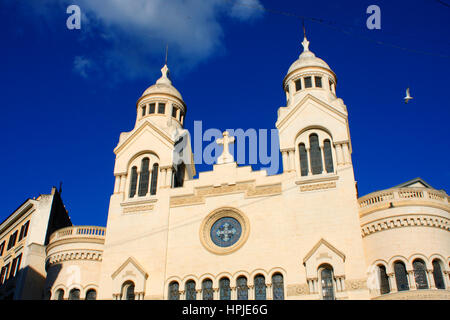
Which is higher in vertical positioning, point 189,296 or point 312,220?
point 312,220

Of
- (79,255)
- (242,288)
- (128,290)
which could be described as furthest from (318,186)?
(79,255)

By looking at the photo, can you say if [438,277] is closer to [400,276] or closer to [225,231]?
[400,276]

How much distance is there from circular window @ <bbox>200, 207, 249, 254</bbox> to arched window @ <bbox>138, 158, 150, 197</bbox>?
537cm

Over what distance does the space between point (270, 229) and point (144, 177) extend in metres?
10.0

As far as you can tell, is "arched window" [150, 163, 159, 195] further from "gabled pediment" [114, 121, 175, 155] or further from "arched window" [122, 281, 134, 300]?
"arched window" [122, 281, 134, 300]

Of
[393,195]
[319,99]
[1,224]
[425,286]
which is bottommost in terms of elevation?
[425,286]

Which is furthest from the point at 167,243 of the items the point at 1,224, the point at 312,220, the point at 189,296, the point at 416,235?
the point at 1,224

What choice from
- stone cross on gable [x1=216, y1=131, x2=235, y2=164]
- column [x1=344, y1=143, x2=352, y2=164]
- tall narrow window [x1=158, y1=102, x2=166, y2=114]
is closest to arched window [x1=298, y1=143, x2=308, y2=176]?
column [x1=344, y1=143, x2=352, y2=164]

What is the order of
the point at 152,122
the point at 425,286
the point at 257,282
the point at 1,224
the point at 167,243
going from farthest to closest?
the point at 1,224 < the point at 152,122 < the point at 167,243 < the point at 257,282 < the point at 425,286

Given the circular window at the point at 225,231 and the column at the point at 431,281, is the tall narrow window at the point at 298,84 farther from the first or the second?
the column at the point at 431,281
